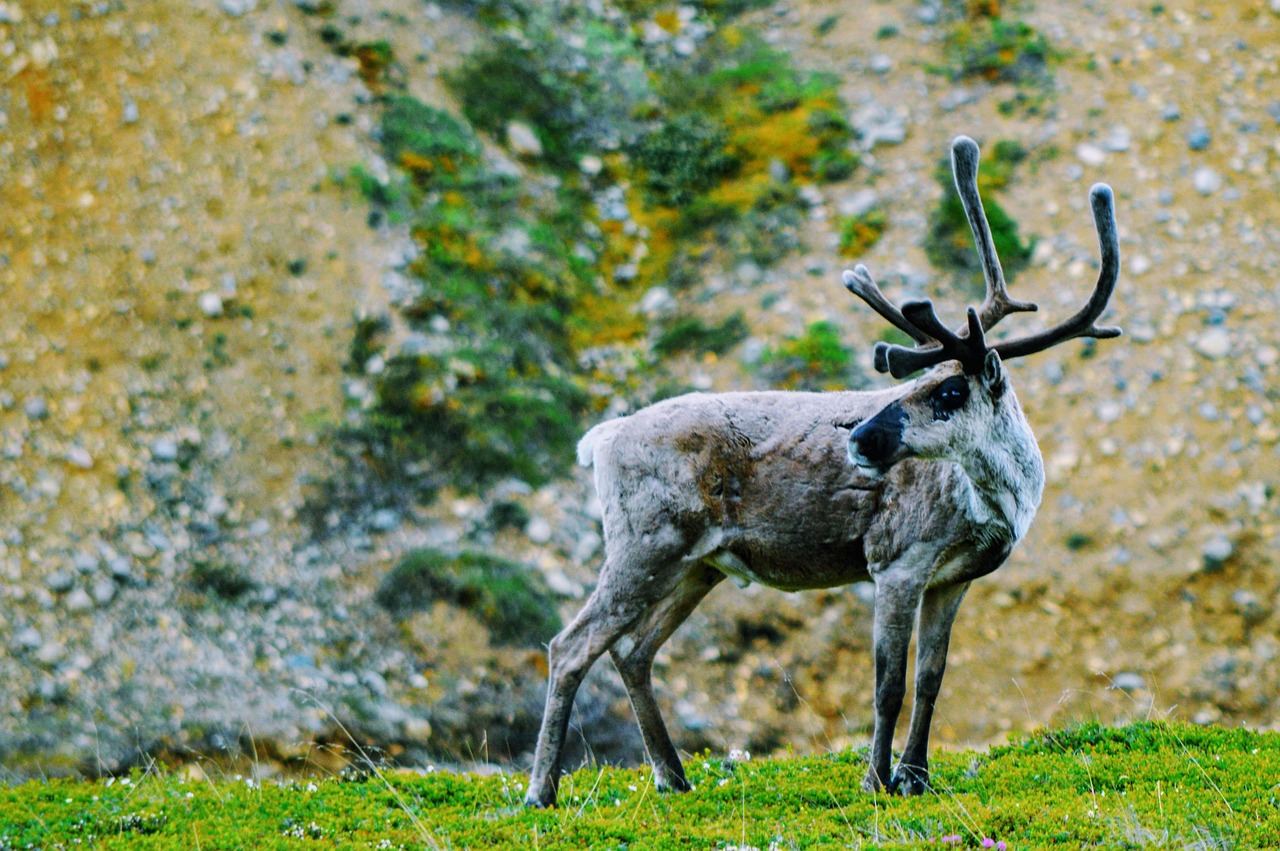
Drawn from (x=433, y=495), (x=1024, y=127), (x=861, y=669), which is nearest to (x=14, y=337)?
(x=433, y=495)

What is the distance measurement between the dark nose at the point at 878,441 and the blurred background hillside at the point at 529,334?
14.7 ft

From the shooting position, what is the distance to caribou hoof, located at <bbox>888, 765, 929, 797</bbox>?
7.26m

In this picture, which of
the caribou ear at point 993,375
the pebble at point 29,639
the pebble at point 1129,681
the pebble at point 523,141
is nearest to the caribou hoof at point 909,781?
the caribou ear at point 993,375

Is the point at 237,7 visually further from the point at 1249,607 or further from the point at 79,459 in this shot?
the point at 1249,607

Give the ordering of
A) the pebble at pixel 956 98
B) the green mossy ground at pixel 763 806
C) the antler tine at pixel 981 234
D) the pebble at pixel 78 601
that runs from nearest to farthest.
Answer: the green mossy ground at pixel 763 806
the antler tine at pixel 981 234
the pebble at pixel 78 601
the pebble at pixel 956 98

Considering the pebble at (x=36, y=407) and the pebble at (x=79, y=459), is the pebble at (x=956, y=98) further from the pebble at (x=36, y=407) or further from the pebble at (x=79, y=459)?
the pebble at (x=36, y=407)

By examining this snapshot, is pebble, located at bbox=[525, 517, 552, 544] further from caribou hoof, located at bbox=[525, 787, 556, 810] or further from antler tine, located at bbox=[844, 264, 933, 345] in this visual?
antler tine, located at bbox=[844, 264, 933, 345]

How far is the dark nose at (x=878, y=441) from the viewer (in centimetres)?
691

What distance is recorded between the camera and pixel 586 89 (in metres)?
17.4

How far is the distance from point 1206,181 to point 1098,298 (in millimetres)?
8959

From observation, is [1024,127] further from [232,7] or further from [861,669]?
[232,7]

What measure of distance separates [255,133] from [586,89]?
4.92m

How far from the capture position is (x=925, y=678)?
24.9 feet

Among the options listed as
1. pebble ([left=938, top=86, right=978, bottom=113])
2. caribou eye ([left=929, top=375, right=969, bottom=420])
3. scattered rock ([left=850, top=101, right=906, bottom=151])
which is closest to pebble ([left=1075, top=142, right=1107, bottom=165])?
pebble ([left=938, top=86, right=978, bottom=113])
